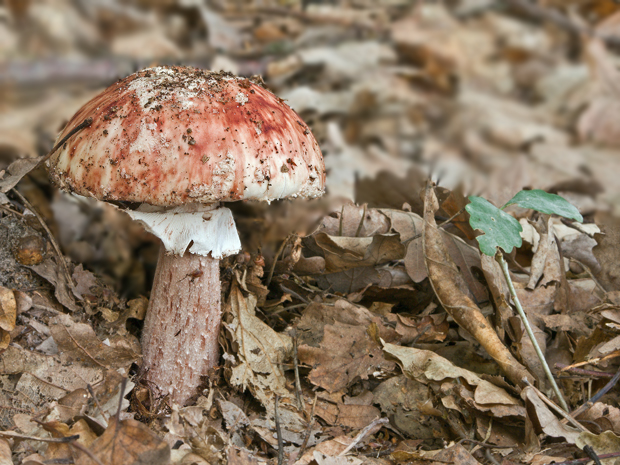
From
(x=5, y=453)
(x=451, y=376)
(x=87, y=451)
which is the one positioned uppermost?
(x=87, y=451)

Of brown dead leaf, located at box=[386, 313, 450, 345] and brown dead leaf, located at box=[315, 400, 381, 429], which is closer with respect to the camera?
brown dead leaf, located at box=[315, 400, 381, 429]

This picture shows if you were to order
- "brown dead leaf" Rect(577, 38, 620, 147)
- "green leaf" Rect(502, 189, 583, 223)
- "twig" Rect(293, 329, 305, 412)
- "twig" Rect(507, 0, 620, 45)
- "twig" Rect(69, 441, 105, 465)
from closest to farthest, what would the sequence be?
"twig" Rect(69, 441, 105, 465), "green leaf" Rect(502, 189, 583, 223), "twig" Rect(293, 329, 305, 412), "brown dead leaf" Rect(577, 38, 620, 147), "twig" Rect(507, 0, 620, 45)

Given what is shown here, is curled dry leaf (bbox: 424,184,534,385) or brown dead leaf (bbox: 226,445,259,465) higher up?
curled dry leaf (bbox: 424,184,534,385)

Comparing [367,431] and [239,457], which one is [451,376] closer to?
[367,431]

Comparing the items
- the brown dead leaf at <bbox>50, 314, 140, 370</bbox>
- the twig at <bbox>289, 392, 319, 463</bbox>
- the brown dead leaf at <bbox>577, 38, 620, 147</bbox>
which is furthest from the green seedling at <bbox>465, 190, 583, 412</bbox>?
the brown dead leaf at <bbox>577, 38, 620, 147</bbox>

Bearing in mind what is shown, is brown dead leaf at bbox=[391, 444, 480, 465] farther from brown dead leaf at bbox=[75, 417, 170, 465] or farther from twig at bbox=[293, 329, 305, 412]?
brown dead leaf at bbox=[75, 417, 170, 465]

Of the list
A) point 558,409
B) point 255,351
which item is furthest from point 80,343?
point 558,409

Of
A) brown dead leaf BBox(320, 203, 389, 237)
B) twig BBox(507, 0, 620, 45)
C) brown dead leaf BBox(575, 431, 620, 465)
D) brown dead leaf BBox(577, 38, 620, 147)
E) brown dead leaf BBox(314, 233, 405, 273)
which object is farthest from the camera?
twig BBox(507, 0, 620, 45)
